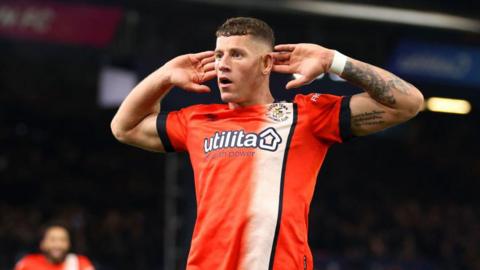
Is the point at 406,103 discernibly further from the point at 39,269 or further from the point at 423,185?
the point at 423,185

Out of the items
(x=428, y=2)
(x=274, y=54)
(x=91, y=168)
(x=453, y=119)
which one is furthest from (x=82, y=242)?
(x=274, y=54)

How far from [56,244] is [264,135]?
22.5ft

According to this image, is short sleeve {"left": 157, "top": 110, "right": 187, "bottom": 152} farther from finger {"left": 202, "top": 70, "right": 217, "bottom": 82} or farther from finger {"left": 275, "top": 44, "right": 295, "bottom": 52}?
finger {"left": 275, "top": 44, "right": 295, "bottom": 52}

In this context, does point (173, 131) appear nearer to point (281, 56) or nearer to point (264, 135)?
point (264, 135)

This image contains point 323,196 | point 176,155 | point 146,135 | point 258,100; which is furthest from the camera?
point 323,196

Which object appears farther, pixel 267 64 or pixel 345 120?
pixel 267 64

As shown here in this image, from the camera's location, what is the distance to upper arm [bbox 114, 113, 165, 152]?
5.12 m

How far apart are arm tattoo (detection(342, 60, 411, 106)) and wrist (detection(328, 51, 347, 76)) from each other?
0.02 m

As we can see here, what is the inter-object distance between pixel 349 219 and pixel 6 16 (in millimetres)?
8228

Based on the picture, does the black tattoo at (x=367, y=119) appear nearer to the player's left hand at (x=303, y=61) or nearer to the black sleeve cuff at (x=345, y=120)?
the black sleeve cuff at (x=345, y=120)

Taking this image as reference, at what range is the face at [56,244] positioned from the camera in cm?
1114

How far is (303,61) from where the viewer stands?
470cm

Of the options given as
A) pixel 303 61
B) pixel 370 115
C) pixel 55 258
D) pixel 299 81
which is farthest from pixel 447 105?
pixel 299 81

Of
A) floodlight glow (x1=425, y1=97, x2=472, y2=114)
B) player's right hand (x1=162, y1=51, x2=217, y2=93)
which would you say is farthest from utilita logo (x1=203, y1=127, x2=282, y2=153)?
floodlight glow (x1=425, y1=97, x2=472, y2=114)
